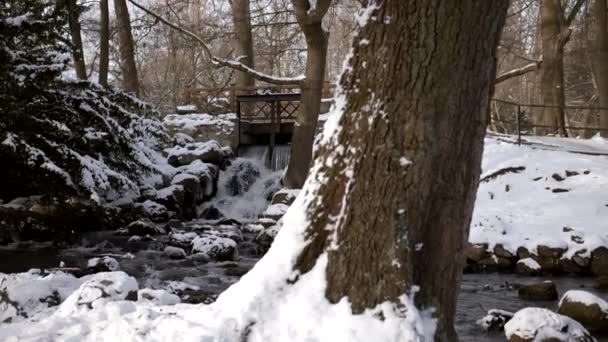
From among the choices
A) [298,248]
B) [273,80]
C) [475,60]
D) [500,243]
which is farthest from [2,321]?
[273,80]

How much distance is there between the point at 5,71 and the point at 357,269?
884cm

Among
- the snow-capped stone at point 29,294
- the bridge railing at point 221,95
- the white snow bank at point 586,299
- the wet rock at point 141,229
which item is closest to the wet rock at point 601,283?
the white snow bank at point 586,299

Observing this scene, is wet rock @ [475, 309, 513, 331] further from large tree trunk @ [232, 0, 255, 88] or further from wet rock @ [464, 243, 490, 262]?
large tree trunk @ [232, 0, 255, 88]

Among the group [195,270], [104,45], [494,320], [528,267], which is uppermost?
[104,45]

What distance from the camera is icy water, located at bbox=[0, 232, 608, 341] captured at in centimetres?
802

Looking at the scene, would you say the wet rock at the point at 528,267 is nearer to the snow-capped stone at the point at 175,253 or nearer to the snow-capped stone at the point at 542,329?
the snow-capped stone at the point at 542,329

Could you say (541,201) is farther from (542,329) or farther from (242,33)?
(242,33)

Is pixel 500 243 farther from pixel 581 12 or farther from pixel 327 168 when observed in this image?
pixel 581 12

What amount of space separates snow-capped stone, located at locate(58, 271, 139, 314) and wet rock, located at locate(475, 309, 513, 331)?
3802 mm

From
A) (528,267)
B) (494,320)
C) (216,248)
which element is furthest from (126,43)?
(494,320)

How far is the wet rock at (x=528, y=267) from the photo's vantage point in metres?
9.90

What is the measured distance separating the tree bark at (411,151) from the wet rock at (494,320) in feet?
11.4

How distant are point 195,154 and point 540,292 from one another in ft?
38.8

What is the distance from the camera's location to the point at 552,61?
17219 mm
